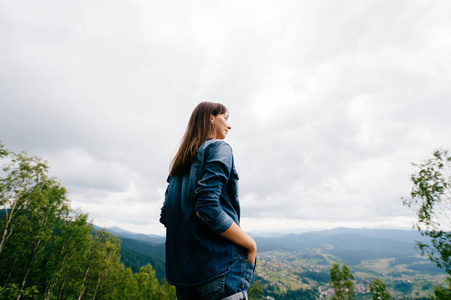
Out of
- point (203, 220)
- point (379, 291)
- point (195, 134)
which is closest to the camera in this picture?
point (203, 220)

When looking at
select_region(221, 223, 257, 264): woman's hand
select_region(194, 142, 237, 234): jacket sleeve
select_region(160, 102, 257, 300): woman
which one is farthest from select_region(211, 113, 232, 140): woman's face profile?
select_region(221, 223, 257, 264): woman's hand

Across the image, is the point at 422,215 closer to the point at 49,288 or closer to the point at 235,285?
the point at 235,285

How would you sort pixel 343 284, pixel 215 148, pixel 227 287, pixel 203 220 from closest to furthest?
pixel 227 287 < pixel 203 220 < pixel 215 148 < pixel 343 284

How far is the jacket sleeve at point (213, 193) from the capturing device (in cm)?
136

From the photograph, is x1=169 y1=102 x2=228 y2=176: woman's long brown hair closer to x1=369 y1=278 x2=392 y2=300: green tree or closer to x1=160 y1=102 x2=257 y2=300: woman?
x1=160 y1=102 x2=257 y2=300: woman

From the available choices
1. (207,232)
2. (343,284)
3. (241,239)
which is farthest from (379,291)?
(207,232)

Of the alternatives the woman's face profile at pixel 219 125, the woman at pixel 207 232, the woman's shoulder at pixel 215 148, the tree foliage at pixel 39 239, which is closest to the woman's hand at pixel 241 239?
the woman at pixel 207 232

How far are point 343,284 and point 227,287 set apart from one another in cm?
2161

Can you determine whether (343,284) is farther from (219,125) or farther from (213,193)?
(213,193)

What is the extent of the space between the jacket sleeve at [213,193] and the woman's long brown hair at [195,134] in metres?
0.28

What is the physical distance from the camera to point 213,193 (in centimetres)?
140

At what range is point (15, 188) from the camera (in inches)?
602

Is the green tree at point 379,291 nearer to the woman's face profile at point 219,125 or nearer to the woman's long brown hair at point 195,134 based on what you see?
the woman's face profile at point 219,125

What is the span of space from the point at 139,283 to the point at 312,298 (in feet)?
302
